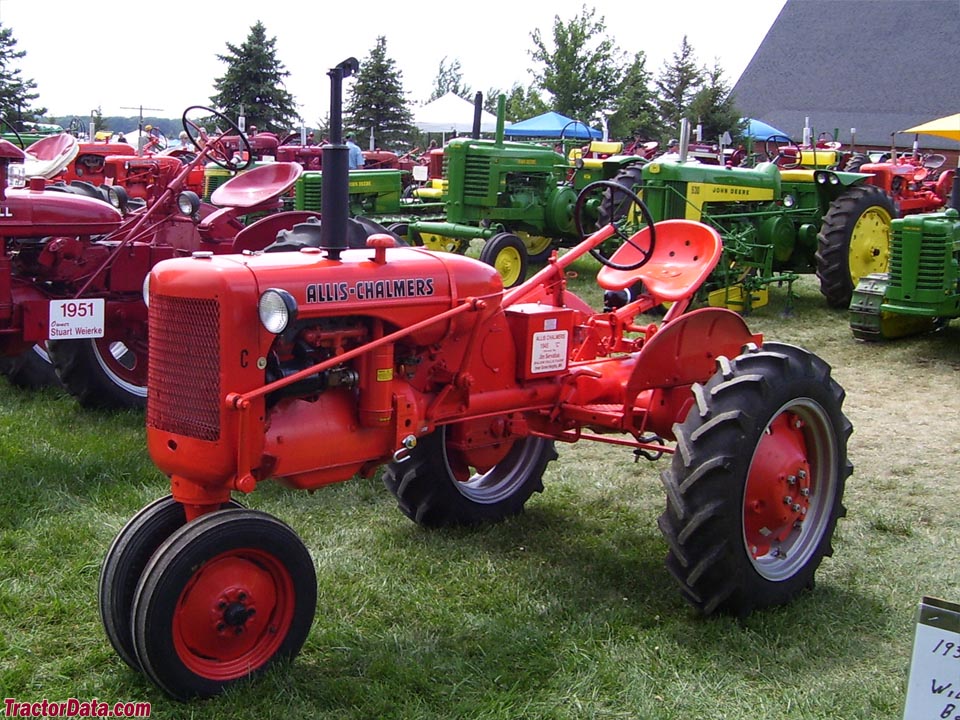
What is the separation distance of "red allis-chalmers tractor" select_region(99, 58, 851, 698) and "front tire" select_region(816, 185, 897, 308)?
6.10m

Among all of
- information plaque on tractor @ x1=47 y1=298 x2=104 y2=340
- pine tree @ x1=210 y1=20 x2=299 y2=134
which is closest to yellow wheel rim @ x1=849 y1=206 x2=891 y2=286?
information plaque on tractor @ x1=47 y1=298 x2=104 y2=340

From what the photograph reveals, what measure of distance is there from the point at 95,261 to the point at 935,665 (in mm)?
5347

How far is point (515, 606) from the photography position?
3.93m

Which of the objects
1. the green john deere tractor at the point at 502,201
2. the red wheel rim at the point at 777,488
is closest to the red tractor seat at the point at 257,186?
the red wheel rim at the point at 777,488

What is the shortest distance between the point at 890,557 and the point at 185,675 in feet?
9.86

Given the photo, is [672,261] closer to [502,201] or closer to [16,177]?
[16,177]

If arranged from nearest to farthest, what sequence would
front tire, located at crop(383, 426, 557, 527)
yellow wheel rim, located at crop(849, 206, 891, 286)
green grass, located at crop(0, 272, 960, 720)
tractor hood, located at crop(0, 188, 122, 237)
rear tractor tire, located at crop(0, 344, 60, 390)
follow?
green grass, located at crop(0, 272, 960, 720) → front tire, located at crop(383, 426, 557, 527) → tractor hood, located at crop(0, 188, 122, 237) → rear tractor tire, located at crop(0, 344, 60, 390) → yellow wheel rim, located at crop(849, 206, 891, 286)

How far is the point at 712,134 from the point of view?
1346 inches

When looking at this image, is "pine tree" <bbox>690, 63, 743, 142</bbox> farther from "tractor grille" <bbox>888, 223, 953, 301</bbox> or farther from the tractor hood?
the tractor hood

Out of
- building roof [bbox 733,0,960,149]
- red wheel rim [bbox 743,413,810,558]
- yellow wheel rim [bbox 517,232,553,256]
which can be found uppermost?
building roof [bbox 733,0,960,149]

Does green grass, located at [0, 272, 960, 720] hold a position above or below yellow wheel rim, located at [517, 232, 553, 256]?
below

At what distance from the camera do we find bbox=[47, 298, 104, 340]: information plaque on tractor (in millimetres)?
5766

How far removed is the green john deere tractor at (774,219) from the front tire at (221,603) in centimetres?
726

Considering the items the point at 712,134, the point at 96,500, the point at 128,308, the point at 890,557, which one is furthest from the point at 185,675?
the point at 712,134
